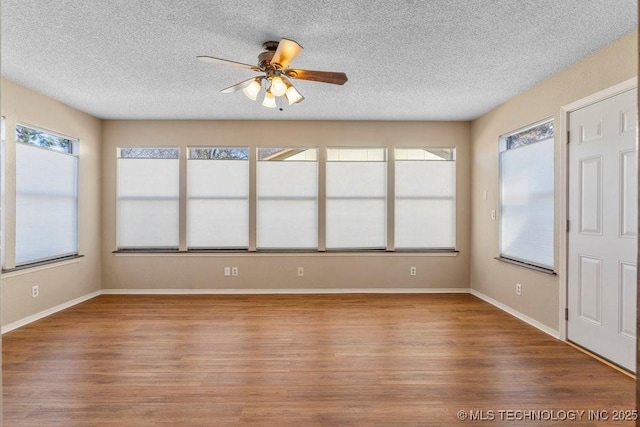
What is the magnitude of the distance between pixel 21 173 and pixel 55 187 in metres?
0.51

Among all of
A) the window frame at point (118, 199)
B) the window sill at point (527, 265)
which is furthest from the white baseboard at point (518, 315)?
the window frame at point (118, 199)

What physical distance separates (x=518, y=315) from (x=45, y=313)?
18.2ft

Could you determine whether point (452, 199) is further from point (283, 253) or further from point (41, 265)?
point (41, 265)

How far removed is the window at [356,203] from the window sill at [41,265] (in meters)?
3.39

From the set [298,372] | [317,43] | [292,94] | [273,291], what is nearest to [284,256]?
[273,291]

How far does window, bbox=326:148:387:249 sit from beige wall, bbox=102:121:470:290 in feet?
0.72

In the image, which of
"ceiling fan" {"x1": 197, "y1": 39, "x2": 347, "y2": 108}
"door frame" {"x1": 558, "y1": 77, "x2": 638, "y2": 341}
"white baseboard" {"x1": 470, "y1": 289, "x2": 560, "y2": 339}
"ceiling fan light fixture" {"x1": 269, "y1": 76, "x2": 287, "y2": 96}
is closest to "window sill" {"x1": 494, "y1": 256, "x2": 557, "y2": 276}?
"door frame" {"x1": 558, "y1": 77, "x2": 638, "y2": 341}

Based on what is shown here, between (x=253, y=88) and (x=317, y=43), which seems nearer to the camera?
(x=317, y=43)

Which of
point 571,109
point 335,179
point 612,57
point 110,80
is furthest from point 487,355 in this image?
point 110,80

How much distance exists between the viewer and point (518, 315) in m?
4.28

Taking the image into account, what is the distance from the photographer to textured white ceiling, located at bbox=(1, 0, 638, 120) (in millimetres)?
2570

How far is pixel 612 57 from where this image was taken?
3.04 metres

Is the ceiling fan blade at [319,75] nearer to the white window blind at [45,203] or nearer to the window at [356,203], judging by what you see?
the window at [356,203]

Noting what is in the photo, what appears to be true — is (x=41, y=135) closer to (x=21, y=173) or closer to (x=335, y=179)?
(x=21, y=173)
